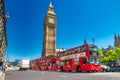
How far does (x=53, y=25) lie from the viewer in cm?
12231

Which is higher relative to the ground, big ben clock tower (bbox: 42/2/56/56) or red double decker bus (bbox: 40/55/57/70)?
big ben clock tower (bbox: 42/2/56/56)

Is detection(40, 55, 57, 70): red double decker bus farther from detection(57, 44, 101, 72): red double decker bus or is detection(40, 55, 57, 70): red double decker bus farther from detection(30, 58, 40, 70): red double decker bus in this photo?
detection(57, 44, 101, 72): red double decker bus

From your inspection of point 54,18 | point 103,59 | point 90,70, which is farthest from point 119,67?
point 54,18

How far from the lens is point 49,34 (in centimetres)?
12038

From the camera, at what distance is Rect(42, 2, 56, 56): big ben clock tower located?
117m

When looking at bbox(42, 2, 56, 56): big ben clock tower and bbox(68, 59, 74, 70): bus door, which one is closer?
bbox(68, 59, 74, 70): bus door

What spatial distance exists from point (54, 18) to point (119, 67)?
87265mm

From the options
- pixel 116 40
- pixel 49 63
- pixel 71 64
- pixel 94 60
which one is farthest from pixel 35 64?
pixel 116 40

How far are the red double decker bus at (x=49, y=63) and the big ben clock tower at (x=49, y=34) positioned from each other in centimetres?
5589

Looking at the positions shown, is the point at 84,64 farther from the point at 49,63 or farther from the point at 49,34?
the point at 49,34

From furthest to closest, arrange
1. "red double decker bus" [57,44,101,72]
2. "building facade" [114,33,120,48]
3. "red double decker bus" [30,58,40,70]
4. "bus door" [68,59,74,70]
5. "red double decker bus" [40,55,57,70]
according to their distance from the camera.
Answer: "building facade" [114,33,120,48] < "red double decker bus" [30,58,40,70] < "red double decker bus" [40,55,57,70] < "bus door" [68,59,74,70] < "red double decker bus" [57,44,101,72]

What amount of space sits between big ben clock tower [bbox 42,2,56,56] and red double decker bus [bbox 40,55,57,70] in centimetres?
5589

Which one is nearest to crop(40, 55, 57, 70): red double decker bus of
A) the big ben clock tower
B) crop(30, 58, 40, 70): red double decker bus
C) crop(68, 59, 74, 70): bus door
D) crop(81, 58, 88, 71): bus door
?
crop(30, 58, 40, 70): red double decker bus

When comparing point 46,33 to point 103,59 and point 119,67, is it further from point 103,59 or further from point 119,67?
point 119,67
